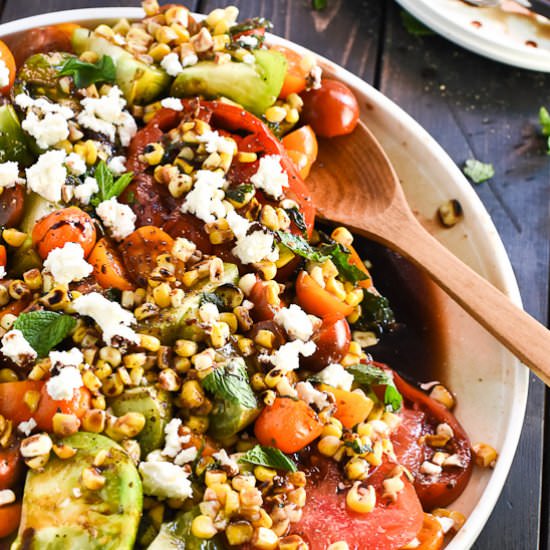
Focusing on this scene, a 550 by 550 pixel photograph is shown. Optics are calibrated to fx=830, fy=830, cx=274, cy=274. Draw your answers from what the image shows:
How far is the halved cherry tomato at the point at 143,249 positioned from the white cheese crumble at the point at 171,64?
61 centimetres

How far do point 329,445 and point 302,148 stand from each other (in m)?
1.14

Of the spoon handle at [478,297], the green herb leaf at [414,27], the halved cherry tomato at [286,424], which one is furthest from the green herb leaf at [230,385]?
the green herb leaf at [414,27]

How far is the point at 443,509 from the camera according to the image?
2627 millimetres

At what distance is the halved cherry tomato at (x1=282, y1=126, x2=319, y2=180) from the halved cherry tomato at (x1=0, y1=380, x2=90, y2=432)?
1.20 meters

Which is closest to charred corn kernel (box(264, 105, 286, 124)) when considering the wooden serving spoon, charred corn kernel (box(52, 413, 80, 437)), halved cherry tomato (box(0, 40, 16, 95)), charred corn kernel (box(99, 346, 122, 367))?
the wooden serving spoon

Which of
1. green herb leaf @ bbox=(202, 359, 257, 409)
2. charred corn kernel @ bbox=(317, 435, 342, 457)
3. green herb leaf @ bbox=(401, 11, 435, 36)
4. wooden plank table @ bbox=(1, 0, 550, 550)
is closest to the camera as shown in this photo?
green herb leaf @ bbox=(202, 359, 257, 409)

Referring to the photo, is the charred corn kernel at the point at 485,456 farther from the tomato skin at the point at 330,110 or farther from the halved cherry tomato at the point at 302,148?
the tomato skin at the point at 330,110

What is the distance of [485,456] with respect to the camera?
264cm

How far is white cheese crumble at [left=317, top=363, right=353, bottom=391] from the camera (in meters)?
2.52

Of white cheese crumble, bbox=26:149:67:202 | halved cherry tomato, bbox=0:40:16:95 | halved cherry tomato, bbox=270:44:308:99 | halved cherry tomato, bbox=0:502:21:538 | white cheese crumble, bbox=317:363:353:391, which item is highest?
halved cherry tomato, bbox=270:44:308:99

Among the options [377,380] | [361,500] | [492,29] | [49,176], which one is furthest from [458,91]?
[361,500]

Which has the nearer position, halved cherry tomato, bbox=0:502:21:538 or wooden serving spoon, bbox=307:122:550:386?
halved cherry tomato, bbox=0:502:21:538

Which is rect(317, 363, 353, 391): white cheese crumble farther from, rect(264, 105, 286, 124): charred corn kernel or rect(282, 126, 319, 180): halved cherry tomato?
rect(264, 105, 286, 124): charred corn kernel

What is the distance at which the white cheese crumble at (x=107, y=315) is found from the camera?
7.56ft
